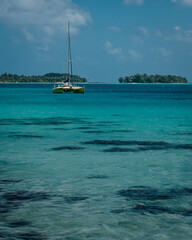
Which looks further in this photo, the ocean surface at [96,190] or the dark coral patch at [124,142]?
the dark coral patch at [124,142]

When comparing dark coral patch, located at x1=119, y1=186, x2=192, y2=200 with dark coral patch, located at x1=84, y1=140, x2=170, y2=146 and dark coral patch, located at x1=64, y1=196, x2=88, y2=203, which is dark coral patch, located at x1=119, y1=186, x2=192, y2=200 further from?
dark coral patch, located at x1=84, y1=140, x2=170, y2=146

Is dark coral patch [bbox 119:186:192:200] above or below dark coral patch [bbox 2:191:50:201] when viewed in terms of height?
below

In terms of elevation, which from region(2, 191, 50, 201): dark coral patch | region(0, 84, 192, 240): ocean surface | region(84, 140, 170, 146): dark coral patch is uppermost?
region(2, 191, 50, 201): dark coral patch

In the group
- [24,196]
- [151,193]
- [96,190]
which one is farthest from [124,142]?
[24,196]

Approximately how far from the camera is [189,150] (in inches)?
663

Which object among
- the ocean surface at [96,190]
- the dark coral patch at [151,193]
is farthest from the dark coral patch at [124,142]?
the dark coral patch at [151,193]

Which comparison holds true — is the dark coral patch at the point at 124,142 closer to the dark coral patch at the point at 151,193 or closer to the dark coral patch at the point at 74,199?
→ the dark coral patch at the point at 151,193

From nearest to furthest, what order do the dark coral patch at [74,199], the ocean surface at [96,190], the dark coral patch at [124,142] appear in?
1. the ocean surface at [96,190]
2. the dark coral patch at [74,199]
3. the dark coral patch at [124,142]

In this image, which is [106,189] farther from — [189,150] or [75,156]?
[189,150]

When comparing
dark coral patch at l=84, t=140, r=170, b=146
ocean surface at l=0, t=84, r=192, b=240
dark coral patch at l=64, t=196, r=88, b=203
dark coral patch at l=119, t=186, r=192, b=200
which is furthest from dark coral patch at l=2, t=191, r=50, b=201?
dark coral patch at l=84, t=140, r=170, b=146

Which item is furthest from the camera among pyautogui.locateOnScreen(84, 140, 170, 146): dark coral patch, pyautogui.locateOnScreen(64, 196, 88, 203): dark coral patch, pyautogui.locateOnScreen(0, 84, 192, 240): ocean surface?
pyautogui.locateOnScreen(84, 140, 170, 146): dark coral patch

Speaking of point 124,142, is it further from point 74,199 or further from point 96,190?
point 74,199

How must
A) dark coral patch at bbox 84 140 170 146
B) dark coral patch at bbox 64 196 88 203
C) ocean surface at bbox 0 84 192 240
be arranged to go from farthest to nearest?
dark coral patch at bbox 84 140 170 146, dark coral patch at bbox 64 196 88 203, ocean surface at bbox 0 84 192 240

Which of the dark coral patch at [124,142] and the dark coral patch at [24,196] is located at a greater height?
the dark coral patch at [24,196]
